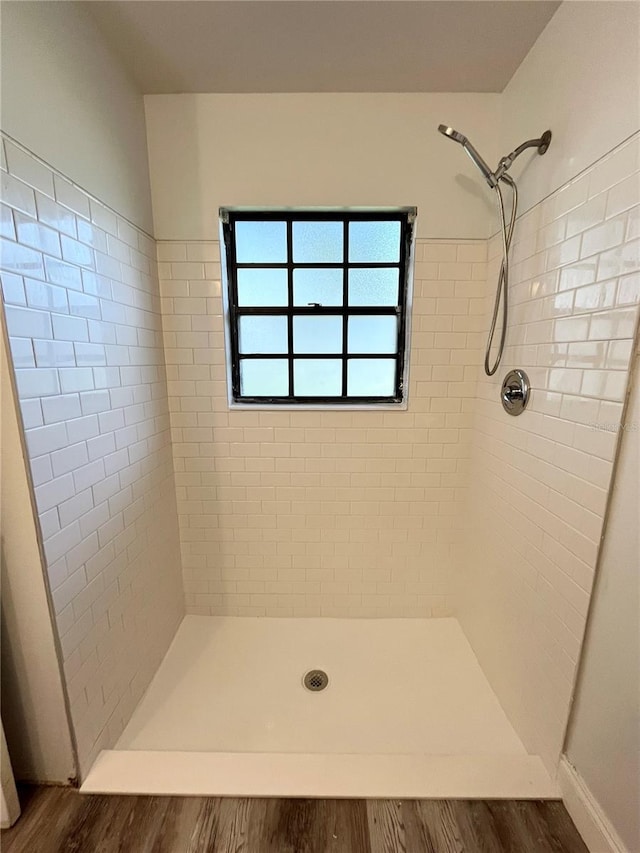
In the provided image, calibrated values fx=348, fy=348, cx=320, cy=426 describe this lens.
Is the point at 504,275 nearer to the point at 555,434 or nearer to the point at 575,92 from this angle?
the point at 575,92

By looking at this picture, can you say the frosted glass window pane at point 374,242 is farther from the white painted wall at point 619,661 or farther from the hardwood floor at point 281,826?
the hardwood floor at point 281,826

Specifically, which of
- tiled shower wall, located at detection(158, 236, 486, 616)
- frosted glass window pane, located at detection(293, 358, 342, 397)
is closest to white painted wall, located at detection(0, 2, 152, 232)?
tiled shower wall, located at detection(158, 236, 486, 616)

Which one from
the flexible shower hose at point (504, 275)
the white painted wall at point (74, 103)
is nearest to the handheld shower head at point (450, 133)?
the flexible shower hose at point (504, 275)

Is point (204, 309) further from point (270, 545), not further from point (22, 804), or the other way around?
point (22, 804)

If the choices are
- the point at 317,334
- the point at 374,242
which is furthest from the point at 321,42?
the point at 317,334

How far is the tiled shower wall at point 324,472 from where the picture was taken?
5.32 feet

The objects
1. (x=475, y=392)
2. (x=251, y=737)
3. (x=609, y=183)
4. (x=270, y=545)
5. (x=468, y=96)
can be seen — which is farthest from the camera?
(x=270, y=545)

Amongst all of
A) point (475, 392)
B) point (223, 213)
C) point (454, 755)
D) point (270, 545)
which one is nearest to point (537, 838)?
point (454, 755)

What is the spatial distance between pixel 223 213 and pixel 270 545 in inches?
64.3

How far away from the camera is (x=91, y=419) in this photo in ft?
3.76

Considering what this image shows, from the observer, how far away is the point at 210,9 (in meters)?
1.12

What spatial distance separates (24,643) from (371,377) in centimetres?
160

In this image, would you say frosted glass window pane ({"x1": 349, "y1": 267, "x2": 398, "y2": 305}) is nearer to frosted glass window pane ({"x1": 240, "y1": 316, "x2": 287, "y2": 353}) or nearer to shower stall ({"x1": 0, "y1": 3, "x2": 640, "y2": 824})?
shower stall ({"x1": 0, "y1": 3, "x2": 640, "y2": 824})

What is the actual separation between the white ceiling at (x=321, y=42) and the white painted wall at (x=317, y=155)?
57mm
